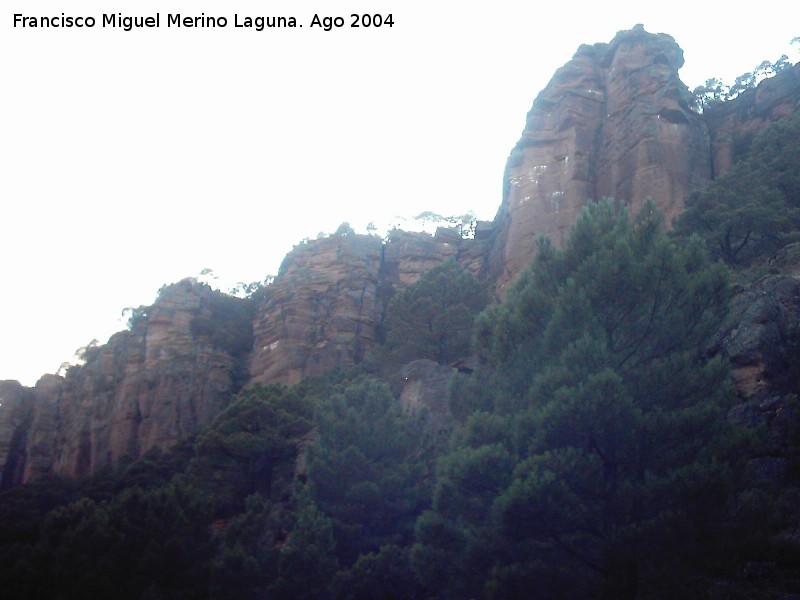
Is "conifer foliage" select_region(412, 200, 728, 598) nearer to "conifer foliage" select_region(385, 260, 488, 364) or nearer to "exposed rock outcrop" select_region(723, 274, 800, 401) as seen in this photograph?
"exposed rock outcrop" select_region(723, 274, 800, 401)

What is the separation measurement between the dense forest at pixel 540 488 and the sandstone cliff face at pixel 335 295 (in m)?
17.9

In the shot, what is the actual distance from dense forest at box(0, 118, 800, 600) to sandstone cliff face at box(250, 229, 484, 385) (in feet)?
58.8

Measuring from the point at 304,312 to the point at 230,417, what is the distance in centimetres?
1858

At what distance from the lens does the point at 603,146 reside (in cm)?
4219

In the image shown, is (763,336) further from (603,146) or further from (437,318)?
(603,146)

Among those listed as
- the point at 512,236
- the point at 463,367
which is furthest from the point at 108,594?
the point at 512,236

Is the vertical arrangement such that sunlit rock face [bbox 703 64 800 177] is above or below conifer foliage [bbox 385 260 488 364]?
above

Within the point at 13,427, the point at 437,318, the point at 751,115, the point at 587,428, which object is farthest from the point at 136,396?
the point at 751,115

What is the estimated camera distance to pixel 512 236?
4125cm

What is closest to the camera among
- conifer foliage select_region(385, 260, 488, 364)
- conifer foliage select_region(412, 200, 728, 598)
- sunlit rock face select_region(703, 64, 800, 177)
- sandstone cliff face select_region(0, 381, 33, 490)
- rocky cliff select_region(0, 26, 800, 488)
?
conifer foliage select_region(412, 200, 728, 598)

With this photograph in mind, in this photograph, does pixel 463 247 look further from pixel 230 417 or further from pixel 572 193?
pixel 230 417

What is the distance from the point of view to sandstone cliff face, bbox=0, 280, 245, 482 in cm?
4459

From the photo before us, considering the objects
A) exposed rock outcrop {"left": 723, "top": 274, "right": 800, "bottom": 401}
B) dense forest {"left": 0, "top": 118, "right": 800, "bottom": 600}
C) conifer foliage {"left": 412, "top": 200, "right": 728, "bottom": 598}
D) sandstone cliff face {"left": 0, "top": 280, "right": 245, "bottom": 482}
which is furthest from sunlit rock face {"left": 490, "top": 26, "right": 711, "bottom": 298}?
conifer foliage {"left": 412, "top": 200, "right": 728, "bottom": 598}

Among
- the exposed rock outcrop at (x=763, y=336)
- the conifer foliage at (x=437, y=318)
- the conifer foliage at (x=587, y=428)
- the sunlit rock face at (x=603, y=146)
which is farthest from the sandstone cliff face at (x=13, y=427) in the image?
the exposed rock outcrop at (x=763, y=336)
